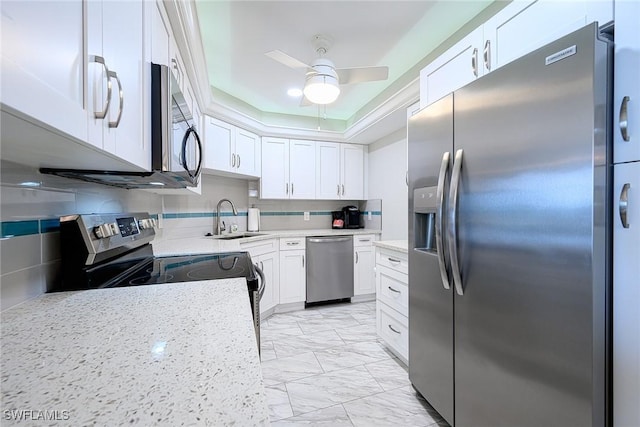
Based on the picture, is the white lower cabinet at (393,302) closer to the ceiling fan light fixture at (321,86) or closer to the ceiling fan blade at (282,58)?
the ceiling fan light fixture at (321,86)

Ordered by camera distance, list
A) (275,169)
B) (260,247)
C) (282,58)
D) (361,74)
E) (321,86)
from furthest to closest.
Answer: (275,169), (260,247), (361,74), (321,86), (282,58)

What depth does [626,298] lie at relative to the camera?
2.83 feet

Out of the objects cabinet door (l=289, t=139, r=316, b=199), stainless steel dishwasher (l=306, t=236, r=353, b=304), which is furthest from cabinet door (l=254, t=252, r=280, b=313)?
cabinet door (l=289, t=139, r=316, b=199)

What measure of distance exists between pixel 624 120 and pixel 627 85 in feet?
0.35

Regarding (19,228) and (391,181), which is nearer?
(19,228)

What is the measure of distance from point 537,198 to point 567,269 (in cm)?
25

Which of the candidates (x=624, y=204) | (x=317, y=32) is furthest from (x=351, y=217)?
(x=624, y=204)

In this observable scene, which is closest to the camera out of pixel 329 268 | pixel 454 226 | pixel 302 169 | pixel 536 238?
A: pixel 536 238

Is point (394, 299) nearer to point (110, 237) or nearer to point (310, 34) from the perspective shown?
point (110, 237)

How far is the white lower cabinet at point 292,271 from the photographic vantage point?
3.37 m

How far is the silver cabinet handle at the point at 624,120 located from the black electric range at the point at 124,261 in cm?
134

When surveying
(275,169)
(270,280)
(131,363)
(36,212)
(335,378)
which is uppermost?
(275,169)

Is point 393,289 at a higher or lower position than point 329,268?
higher

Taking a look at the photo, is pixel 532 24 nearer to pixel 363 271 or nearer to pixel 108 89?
pixel 108 89
